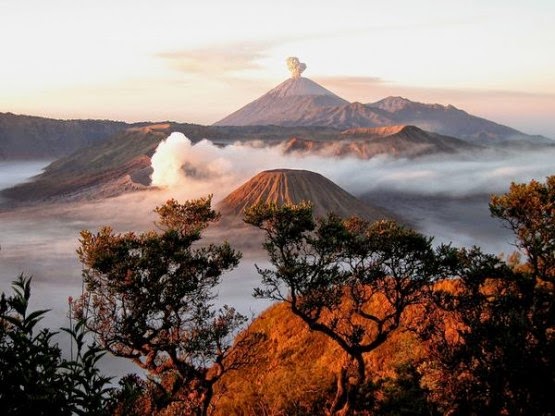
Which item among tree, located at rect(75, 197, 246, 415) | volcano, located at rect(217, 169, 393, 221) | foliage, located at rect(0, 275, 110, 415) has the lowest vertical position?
volcano, located at rect(217, 169, 393, 221)

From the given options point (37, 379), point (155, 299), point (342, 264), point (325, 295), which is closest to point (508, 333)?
point (342, 264)

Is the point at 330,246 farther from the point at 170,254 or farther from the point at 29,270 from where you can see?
the point at 29,270

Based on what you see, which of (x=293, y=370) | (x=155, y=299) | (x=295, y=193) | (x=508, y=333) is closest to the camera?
(x=508, y=333)

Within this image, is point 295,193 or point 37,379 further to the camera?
point 295,193

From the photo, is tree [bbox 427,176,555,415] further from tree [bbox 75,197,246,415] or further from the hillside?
tree [bbox 75,197,246,415]

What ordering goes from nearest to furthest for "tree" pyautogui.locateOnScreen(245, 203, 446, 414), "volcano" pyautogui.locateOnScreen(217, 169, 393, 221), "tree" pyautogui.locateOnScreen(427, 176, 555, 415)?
"tree" pyautogui.locateOnScreen(427, 176, 555, 415) < "tree" pyautogui.locateOnScreen(245, 203, 446, 414) < "volcano" pyautogui.locateOnScreen(217, 169, 393, 221)

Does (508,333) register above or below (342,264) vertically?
above

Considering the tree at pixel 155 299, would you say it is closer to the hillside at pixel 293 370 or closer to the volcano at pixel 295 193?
the hillside at pixel 293 370

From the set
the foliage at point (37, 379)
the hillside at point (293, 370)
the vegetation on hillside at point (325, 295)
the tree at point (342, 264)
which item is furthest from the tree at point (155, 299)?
the foliage at point (37, 379)

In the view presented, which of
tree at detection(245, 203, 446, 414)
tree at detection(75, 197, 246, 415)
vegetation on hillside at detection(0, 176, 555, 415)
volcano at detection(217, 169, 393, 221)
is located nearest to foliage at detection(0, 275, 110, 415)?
vegetation on hillside at detection(0, 176, 555, 415)

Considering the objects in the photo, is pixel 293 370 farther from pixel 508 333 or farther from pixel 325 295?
pixel 508 333

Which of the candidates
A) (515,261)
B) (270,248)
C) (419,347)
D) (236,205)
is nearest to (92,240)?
Answer: (270,248)
